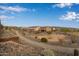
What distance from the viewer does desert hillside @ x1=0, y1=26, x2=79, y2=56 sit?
1.36 metres

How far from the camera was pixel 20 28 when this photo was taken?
139 centimetres

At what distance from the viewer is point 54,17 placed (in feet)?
4.55

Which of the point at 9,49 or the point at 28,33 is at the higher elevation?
the point at 28,33

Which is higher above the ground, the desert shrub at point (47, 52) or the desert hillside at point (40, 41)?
the desert hillside at point (40, 41)

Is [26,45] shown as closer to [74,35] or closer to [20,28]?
[20,28]

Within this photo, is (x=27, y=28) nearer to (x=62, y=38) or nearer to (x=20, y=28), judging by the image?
(x=20, y=28)

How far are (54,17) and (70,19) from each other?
0.47 feet

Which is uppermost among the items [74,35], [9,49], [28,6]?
[28,6]

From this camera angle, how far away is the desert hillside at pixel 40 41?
136 cm

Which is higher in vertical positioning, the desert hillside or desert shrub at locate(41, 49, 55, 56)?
the desert hillside

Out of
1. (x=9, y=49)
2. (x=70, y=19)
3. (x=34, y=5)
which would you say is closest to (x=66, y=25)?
(x=70, y=19)


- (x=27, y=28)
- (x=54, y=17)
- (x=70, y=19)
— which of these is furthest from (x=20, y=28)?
(x=70, y=19)

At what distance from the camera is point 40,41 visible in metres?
1.37

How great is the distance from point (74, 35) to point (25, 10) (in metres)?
0.49
